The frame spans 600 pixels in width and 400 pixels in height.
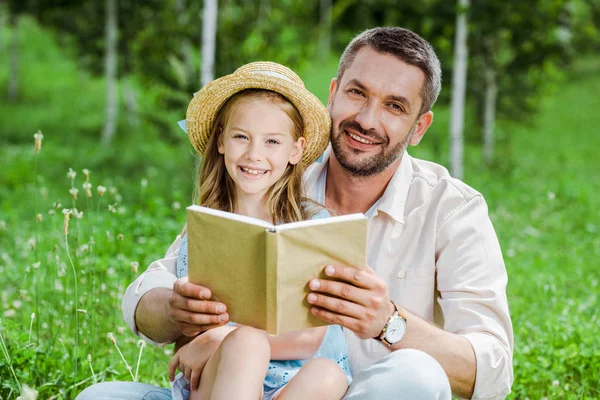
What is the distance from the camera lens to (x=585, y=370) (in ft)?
13.5

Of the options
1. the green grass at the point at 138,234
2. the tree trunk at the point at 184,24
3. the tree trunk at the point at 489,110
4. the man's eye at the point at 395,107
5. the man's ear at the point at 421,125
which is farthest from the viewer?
the tree trunk at the point at 489,110

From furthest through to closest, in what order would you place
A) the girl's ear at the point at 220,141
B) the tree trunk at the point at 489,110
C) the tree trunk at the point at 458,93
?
1. the tree trunk at the point at 489,110
2. the tree trunk at the point at 458,93
3. the girl's ear at the point at 220,141

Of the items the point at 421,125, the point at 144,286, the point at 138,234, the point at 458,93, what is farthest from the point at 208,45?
the point at 144,286

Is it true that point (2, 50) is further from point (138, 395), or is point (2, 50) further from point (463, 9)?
point (138, 395)

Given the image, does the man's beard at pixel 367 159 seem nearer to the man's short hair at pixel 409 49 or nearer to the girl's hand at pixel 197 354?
the man's short hair at pixel 409 49

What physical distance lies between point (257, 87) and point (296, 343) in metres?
0.95

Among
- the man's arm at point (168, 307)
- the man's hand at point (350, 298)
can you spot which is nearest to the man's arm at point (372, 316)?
the man's hand at point (350, 298)

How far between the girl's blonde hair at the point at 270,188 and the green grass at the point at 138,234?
72 centimetres

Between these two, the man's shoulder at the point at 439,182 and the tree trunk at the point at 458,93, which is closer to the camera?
the man's shoulder at the point at 439,182

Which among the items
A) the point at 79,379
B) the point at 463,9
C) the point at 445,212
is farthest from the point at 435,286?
the point at 463,9

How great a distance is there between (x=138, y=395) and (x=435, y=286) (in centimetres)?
126

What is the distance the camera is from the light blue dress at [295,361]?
2.78 m

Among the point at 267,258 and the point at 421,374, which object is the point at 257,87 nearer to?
the point at 267,258

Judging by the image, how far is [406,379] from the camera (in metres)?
2.50
